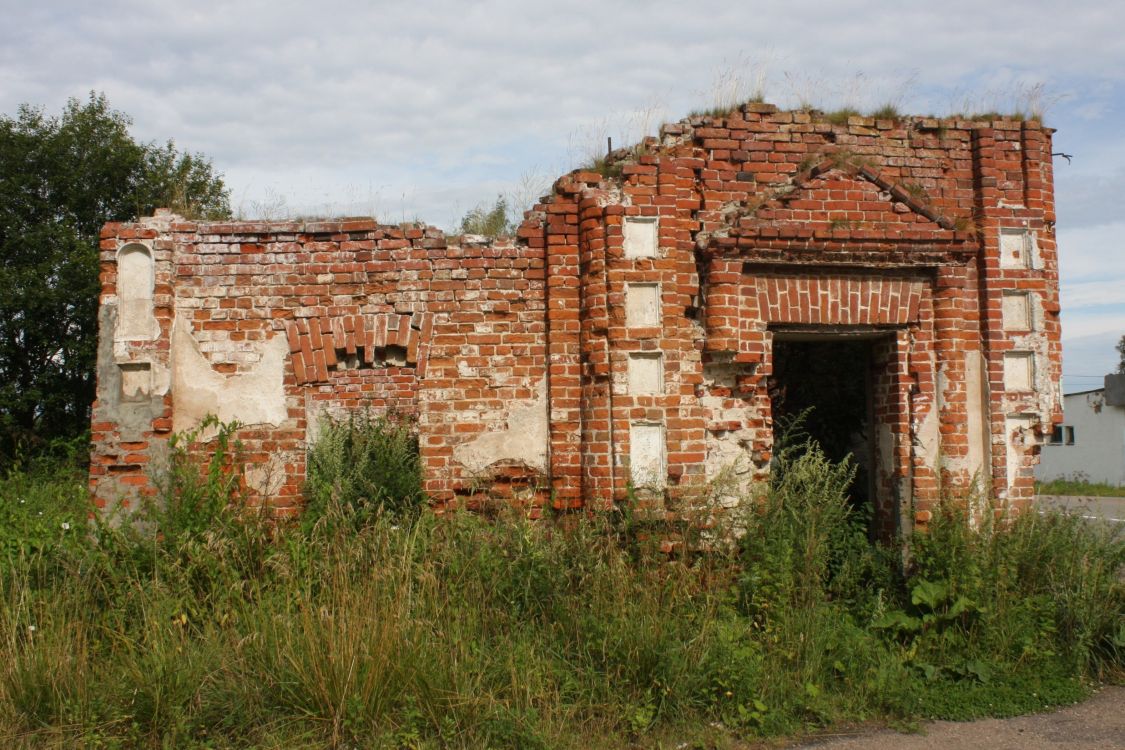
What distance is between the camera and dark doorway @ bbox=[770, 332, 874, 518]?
23.8 feet

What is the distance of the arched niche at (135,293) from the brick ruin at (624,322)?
0.07 ft

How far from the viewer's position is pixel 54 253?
47.9ft

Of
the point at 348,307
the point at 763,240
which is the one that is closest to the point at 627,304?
the point at 763,240

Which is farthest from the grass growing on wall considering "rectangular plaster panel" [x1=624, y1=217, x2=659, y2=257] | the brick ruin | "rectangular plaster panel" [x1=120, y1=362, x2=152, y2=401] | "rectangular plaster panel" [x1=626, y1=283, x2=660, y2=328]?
"rectangular plaster panel" [x1=624, y1=217, x2=659, y2=257]

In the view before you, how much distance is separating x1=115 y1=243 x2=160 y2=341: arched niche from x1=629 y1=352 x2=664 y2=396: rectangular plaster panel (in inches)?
129

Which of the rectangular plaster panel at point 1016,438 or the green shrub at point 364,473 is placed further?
the rectangular plaster panel at point 1016,438

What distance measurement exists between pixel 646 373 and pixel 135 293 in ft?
11.7

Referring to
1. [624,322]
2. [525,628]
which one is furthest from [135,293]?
[525,628]

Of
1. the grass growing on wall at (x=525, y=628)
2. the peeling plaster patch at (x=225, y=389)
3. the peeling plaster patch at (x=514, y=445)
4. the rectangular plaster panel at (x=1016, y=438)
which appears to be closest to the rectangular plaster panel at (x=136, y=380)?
the peeling plaster patch at (x=225, y=389)

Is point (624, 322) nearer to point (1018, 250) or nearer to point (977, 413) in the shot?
point (977, 413)

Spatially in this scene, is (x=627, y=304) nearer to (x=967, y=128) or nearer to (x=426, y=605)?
(x=426, y=605)

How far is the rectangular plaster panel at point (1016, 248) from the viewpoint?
6.46 m

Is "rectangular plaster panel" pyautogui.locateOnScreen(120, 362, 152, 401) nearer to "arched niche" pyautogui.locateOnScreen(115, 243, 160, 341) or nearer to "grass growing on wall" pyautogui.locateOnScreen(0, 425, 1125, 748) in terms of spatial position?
"arched niche" pyautogui.locateOnScreen(115, 243, 160, 341)

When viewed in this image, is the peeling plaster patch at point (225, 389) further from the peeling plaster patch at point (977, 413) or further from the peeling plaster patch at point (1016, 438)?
the peeling plaster patch at point (1016, 438)
